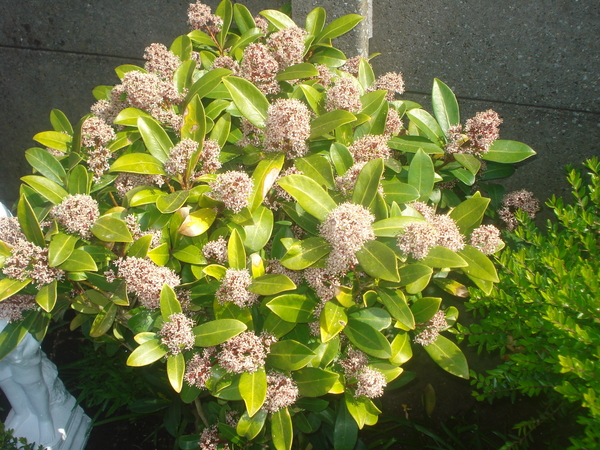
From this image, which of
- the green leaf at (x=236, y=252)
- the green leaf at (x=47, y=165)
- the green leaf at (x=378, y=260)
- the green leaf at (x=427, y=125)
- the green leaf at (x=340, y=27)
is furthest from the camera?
the green leaf at (x=340, y=27)

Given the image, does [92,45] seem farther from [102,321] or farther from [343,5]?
[102,321]

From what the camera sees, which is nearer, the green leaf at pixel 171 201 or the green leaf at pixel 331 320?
the green leaf at pixel 331 320

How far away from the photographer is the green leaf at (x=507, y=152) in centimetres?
215

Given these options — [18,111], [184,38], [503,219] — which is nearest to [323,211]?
[503,219]

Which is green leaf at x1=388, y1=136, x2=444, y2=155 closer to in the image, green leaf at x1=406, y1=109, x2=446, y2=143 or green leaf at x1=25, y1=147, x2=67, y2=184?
green leaf at x1=406, y1=109, x2=446, y2=143

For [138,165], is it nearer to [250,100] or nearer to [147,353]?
[250,100]

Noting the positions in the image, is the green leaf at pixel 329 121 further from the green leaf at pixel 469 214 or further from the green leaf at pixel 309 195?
the green leaf at pixel 469 214

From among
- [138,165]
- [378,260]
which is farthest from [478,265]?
[138,165]

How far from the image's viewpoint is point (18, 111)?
4.43 meters

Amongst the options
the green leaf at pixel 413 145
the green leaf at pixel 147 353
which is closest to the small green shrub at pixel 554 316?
the green leaf at pixel 413 145

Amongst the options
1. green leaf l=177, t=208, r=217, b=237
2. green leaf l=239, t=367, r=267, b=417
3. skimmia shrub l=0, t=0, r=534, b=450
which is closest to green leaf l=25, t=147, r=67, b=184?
skimmia shrub l=0, t=0, r=534, b=450

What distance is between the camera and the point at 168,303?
5.45 feet

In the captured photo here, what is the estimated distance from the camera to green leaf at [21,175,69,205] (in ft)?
6.29

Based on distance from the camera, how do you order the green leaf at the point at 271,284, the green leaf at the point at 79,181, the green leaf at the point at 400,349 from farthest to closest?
the green leaf at the point at 79,181
the green leaf at the point at 400,349
the green leaf at the point at 271,284
